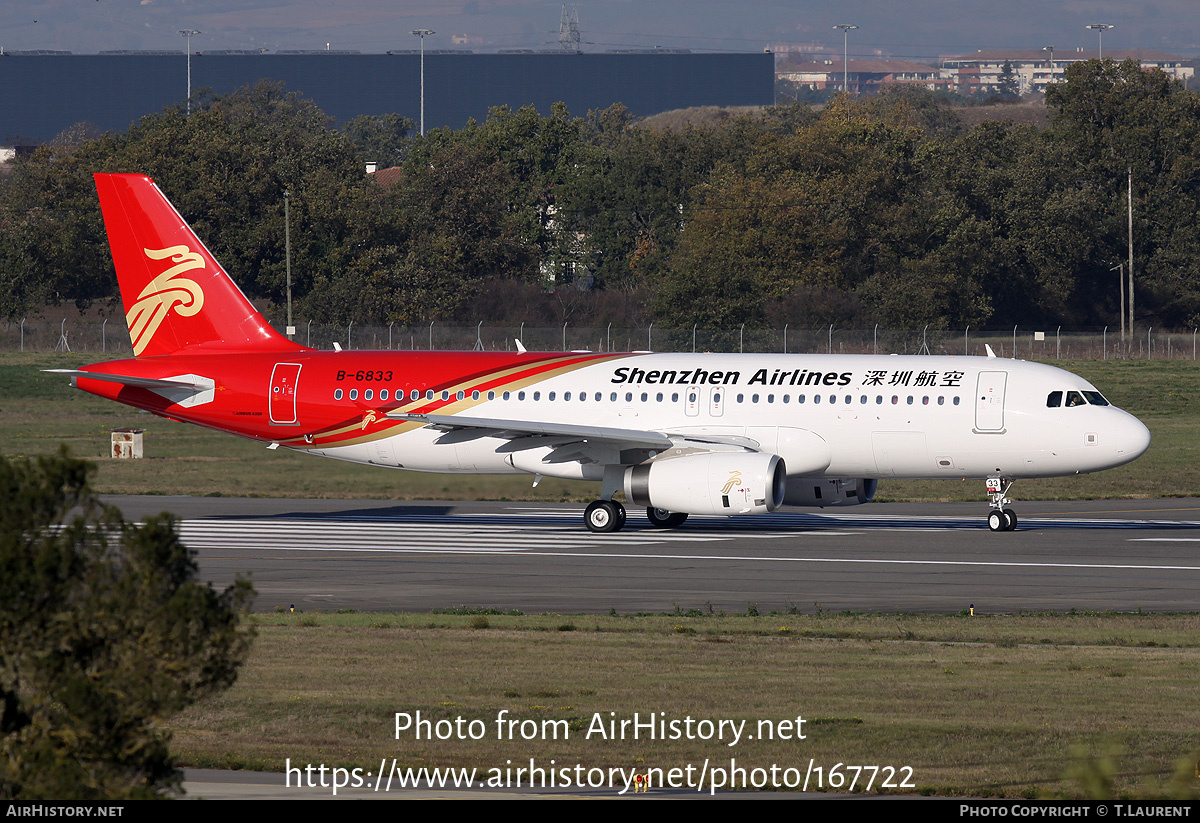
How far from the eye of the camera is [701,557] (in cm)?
2975

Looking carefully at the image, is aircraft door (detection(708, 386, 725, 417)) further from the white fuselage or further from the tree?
the tree

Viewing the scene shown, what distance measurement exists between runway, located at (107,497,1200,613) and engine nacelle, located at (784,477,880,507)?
0.69 m

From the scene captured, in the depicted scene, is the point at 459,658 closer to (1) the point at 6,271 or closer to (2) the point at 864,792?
(2) the point at 864,792

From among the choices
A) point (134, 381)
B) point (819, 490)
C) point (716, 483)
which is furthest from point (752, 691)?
point (134, 381)

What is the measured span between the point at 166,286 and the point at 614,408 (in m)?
11.1

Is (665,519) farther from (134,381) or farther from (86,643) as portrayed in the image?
(86,643)

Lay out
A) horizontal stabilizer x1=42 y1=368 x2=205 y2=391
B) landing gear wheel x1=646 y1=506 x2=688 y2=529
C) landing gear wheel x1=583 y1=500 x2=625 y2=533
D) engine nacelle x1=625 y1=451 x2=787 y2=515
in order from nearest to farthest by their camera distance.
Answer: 1. engine nacelle x1=625 y1=451 x2=787 y2=515
2. landing gear wheel x1=583 y1=500 x2=625 y2=533
3. horizontal stabilizer x1=42 y1=368 x2=205 y2=391
4. landing gear wheel x1=646 y1=506 x2=688 y2=529

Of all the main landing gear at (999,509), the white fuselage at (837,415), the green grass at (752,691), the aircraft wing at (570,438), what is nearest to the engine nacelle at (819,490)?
the white fuselage at (837,415)

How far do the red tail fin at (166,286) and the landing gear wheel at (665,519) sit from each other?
938 cm

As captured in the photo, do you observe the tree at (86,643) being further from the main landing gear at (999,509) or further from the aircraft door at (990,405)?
the main landing gear at (999,509)

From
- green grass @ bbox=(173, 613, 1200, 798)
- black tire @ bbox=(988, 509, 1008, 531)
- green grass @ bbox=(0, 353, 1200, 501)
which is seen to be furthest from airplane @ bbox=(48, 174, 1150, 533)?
green grass @ bbox=(173, 613, 1200, 798)

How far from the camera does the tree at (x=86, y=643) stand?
818 cm

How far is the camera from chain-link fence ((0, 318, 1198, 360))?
76062 mm
